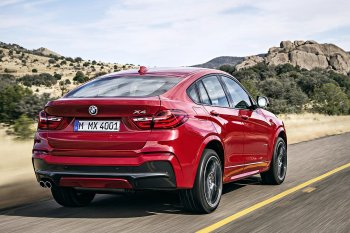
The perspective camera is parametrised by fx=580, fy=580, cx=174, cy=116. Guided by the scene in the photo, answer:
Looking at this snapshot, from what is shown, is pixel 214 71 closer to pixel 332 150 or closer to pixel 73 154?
pixel 73 154

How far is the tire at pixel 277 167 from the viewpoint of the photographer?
9125 millimetres

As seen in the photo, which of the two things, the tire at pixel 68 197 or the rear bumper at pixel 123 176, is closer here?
the rear bumper at pixel 123 176

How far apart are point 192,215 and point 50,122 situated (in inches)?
75.1

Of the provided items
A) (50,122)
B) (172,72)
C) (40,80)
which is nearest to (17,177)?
(50,122)

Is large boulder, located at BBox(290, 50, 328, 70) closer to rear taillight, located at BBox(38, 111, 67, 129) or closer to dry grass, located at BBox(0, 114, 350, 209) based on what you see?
dry grass, located at BBox(0, 114, 350, 209)

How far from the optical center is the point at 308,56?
13375cm

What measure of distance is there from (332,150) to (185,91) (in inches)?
378

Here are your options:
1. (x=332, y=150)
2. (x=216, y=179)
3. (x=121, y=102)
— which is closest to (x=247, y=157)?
(x=216, y=179)

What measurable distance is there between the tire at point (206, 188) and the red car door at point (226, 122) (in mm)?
338

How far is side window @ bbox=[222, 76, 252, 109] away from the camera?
795 centimetres

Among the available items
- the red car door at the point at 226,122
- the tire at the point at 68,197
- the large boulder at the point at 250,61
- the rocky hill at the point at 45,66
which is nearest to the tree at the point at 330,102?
the rocky hill at the point at 45,66

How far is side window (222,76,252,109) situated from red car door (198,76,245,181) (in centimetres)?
25

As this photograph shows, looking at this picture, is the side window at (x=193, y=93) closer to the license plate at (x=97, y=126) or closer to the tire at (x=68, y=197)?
the license plate at (x=97, y=126)

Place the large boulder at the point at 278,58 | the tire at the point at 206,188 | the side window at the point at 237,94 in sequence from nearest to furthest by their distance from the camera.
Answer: the tire at the point at 206,188, the side window at the point at 237,94, the large boulder at the point at 278,58
